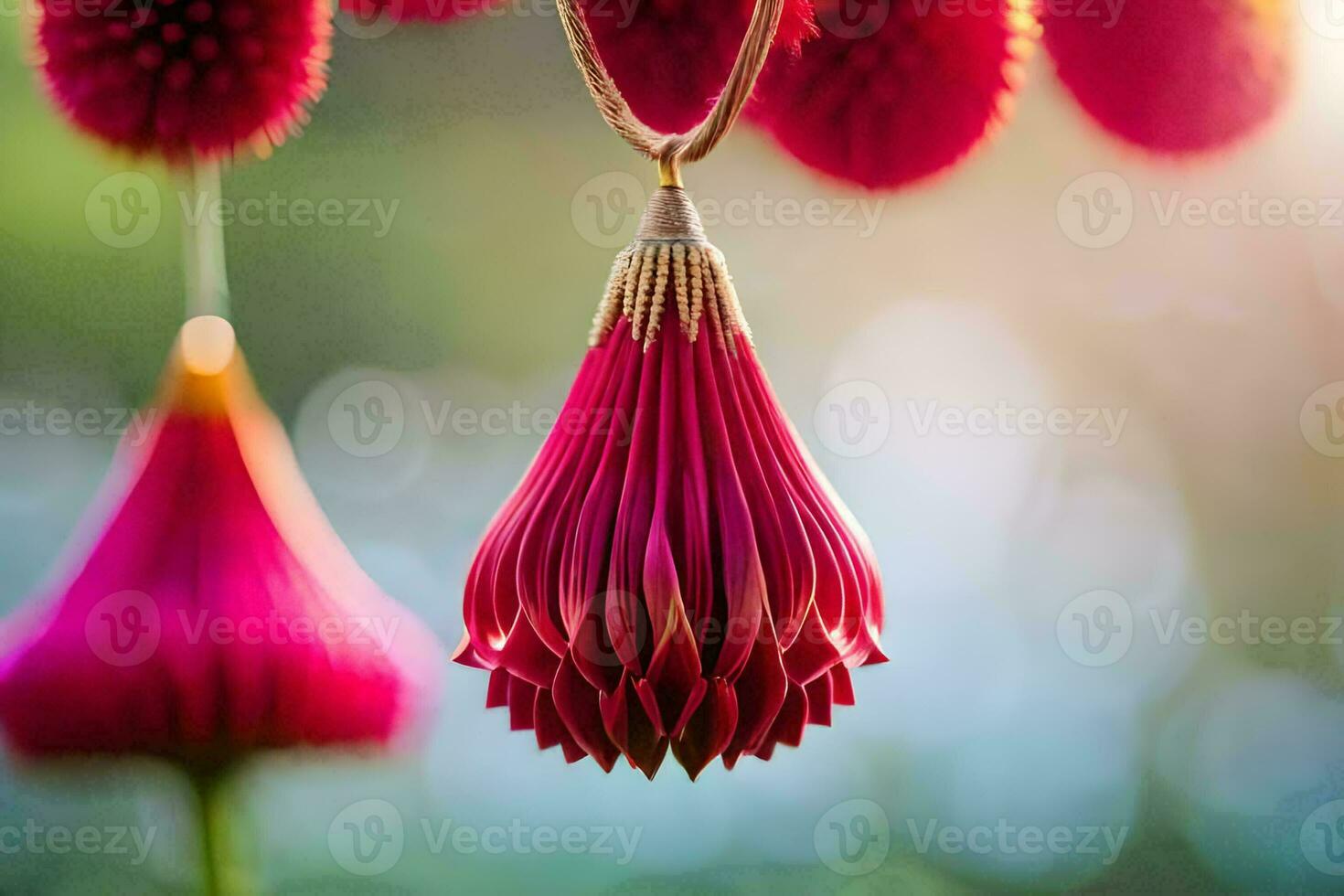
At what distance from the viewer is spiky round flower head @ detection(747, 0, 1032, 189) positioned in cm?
95

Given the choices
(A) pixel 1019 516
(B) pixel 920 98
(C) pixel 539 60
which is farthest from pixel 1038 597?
(C) pixel 539 60

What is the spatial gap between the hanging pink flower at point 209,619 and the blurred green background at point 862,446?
37mm

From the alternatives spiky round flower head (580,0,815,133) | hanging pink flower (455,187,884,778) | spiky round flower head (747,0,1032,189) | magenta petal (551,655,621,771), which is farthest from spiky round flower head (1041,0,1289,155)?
magenta petal (551,655,621,771)

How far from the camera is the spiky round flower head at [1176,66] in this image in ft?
3.54

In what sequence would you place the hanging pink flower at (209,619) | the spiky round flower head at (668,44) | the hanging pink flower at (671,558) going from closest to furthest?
1. the hanging pink flower at (671,558)
2. the spiky round flower head at (668,44)
3. the hanging pink flower at (209,619)

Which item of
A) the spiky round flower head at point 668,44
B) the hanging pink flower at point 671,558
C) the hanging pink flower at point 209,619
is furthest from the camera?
the hanging pink flower at point 209,619

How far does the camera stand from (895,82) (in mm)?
961

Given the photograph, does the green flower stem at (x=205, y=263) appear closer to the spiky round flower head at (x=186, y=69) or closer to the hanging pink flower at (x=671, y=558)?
the spiky round flower head at (x=186, y=69)

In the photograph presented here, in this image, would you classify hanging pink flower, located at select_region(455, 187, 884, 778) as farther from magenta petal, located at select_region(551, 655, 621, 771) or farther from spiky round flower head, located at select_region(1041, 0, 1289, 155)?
spiky round flower head, located at select_region(1041, 0, 1289, 155)

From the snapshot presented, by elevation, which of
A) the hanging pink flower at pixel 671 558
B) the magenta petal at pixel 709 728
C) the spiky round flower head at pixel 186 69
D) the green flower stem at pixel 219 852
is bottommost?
the green flower stem at pixel 219 852

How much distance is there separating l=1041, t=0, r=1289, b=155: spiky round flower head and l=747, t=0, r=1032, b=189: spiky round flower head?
0.13 metres

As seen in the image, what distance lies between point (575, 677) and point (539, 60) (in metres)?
0.75

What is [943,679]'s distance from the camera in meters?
1.13

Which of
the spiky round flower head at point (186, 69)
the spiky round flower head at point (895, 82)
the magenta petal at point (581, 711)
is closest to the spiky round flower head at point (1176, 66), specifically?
the spiky round flower head at point (895, 82)
